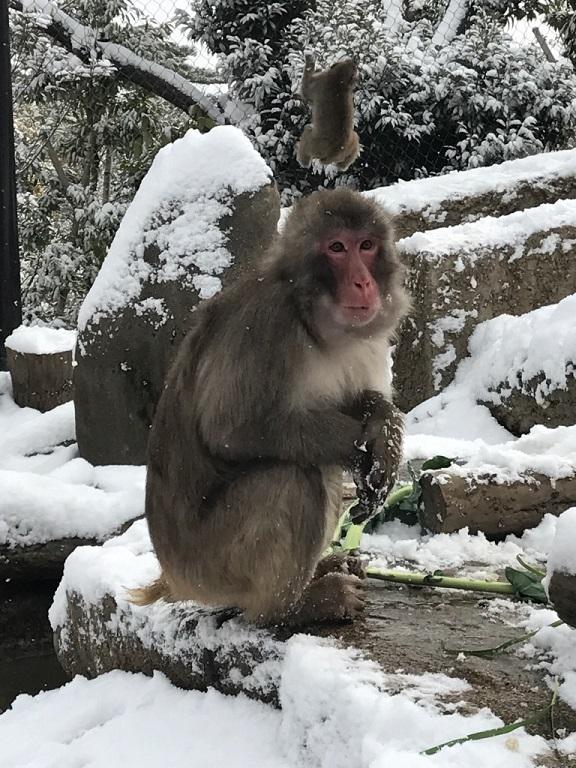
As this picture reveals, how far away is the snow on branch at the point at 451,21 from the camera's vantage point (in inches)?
400

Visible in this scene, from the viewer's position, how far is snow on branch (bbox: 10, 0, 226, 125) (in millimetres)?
8312

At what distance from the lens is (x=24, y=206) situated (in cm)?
927

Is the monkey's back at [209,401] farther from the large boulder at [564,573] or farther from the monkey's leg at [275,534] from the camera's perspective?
the large boulder at [564,573]

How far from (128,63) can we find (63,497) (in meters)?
5.08

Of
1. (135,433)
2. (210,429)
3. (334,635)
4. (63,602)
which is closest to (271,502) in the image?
(210,429)

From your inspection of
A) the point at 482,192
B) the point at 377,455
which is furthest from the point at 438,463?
the point at 482,192

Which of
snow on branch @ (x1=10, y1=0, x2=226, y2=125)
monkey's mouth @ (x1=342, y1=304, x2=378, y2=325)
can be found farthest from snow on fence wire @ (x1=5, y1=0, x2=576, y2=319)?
monkey's mouth @ (x1=342, y1=304, x2=378, y2=325)

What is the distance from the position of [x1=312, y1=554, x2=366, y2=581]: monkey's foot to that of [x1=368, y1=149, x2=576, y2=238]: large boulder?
3.77 meters

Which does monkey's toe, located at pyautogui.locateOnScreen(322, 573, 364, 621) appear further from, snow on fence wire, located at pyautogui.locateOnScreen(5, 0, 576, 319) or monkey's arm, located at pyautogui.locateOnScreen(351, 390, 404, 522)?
snow on fence wire, located at pyautogui.locateOnScreen(5, 0, 576, 319)

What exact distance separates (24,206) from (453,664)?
797 cm

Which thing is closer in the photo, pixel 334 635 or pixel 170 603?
pixel 334 635

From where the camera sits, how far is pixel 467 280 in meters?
5.61

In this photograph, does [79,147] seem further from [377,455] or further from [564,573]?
[564,573]

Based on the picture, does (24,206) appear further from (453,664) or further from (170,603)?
(453,664)
